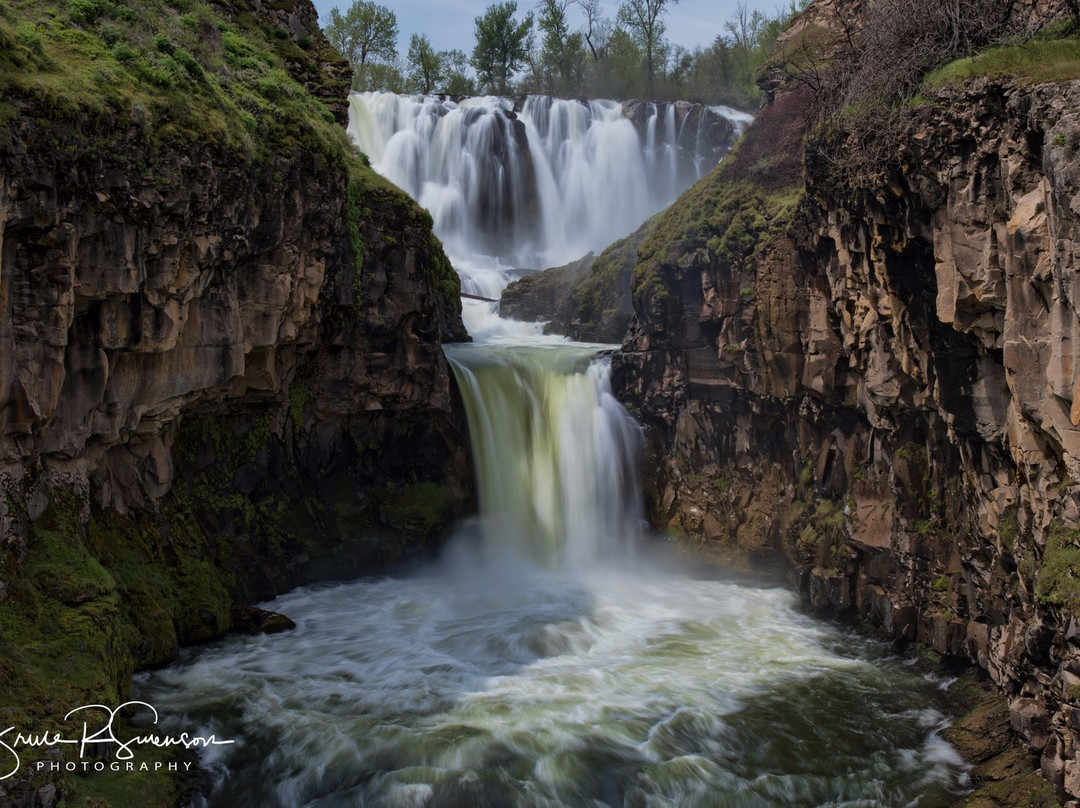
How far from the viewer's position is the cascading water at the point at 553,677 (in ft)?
36.9

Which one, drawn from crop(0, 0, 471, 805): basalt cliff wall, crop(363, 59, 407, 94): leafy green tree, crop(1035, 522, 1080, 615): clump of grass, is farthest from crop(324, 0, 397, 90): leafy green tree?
crop(1035, 522, 1080, 615): clump of grass

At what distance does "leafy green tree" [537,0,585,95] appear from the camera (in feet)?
174

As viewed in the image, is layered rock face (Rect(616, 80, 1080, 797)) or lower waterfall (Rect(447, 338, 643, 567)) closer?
layered rock face (Rect(616, 80, 1080, 797))

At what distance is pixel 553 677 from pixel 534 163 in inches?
1136

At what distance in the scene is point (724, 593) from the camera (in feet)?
63.1

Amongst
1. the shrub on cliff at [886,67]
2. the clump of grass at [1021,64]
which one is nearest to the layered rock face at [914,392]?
the clump of grass at [1021,64]

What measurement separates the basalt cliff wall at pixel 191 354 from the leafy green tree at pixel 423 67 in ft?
95.8

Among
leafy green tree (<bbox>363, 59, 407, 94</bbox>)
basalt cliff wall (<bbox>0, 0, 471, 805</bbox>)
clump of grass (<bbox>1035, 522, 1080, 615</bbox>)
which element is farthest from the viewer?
leafy green tree (<bbox>363, 59, 407, 94</bbox>)

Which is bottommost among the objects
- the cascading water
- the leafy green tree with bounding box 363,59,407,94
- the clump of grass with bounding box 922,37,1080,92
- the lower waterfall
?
the cascading water

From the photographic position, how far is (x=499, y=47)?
171 ft

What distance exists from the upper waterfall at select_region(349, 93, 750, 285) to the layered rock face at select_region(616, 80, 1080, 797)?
15593 millimetres

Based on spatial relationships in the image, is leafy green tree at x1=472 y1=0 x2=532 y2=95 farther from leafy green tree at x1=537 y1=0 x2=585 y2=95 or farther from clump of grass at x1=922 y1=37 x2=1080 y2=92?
clump of grass at x1=922 y1=37 x2=1080 y2=92

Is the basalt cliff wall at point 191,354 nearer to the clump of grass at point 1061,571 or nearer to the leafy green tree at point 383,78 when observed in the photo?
the clump of grass at point 1061,571

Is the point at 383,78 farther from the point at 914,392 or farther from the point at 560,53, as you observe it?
the point at 914,392
